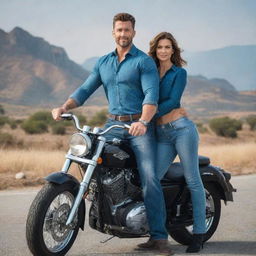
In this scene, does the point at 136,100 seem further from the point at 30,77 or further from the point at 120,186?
the point at 30,77

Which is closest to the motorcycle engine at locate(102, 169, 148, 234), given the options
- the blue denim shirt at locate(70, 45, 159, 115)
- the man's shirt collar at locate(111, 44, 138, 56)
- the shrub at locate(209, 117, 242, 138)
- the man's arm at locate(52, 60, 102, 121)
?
the blue denim shirt at locate(70, 45, 159, 115)

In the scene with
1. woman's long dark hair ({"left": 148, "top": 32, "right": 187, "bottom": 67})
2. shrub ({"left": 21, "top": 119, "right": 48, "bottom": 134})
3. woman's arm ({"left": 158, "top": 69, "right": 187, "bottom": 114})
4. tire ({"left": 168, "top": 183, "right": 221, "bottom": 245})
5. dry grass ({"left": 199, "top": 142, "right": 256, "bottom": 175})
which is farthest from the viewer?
shrub ({"left": 21, "top": 119, "right": 48, "bottom": 134})

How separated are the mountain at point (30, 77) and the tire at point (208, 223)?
5364 inches

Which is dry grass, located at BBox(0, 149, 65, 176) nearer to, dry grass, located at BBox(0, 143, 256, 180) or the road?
dry grass, located at BBox(0, 143, 256, 180)

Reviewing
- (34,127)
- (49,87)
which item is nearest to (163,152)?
(34,127)

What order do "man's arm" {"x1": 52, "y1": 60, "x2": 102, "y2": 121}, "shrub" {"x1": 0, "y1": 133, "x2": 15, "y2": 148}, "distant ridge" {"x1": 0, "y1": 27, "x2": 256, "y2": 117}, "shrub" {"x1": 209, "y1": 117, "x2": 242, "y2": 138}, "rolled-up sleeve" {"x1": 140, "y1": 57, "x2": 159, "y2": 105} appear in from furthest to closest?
"distant ridge" {"x1": 0, "y1": 27, "x2": 256, "y2": 117} < "shrub" {"x1": 209, "y1": 117, "x2": 242, "y2": 138} < "shrub" {"x1": 0, "y1": 133, "x2": 15, "y2": 148} < "man's arm" {"x1": 52, "y1": 60, "x2": 102, "y2": 121} < "rolled-up sleeve" {"x1": 140, "y1": 57, "x2": 159, "y2": 105}

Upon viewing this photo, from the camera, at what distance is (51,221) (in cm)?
471

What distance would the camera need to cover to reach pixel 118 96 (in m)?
5.15

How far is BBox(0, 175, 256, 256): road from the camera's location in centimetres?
546

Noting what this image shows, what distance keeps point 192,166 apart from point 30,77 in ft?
533

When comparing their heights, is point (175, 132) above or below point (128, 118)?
below

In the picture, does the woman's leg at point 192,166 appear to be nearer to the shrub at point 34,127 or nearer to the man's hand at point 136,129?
the man's hand at point 136,129

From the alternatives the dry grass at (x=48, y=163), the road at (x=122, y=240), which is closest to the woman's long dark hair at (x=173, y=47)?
the road at (x=122, y=240)

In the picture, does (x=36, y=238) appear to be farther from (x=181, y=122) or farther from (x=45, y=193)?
(x=181, y=122)
